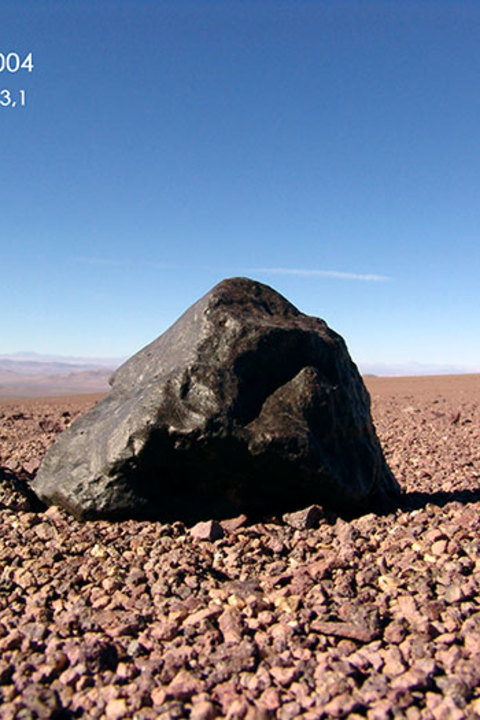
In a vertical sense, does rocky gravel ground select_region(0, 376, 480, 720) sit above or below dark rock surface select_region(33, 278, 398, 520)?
below

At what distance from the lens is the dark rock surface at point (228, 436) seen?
206 inches

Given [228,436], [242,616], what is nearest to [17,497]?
[228,436]

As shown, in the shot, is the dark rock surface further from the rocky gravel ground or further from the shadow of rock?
the rocky gravel ground

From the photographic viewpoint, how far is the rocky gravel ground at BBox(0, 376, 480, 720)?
3117 millimetres

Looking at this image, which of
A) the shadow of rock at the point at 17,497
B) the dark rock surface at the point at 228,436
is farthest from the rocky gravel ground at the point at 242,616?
the dark rock surface at the point at 228,436

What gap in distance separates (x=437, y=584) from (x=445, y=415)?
9.93 metres

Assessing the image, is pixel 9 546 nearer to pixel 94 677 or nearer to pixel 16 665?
pixel 16 665

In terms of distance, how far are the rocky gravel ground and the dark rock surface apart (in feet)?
0.68

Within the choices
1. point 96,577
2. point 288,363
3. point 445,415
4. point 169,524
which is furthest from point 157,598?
point 445,415

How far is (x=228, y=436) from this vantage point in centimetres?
519

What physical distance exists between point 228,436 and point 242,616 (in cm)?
159

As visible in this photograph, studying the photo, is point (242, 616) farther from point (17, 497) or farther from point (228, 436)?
point (17, 497)

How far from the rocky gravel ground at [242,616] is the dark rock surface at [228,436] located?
0.21 meters

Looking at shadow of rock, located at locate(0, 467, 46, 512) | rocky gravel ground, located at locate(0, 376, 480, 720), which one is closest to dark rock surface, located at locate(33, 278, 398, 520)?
shadow of rock, located at locate(0, 467, 46, 512)
